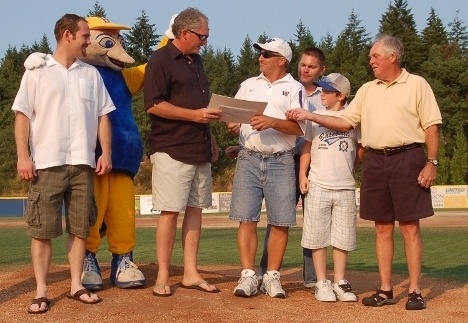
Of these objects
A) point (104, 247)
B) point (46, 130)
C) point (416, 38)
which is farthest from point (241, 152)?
point (416, 38)

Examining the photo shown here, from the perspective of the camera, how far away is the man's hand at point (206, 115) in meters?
6.38

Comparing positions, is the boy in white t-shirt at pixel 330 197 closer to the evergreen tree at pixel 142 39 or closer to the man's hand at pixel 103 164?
the man's hand at pixel 103 164

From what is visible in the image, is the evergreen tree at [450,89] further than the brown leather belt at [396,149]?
Yes

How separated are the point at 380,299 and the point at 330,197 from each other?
89 cm

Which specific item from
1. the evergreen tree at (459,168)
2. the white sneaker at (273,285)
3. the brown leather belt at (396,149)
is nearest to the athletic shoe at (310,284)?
the white sneaker at (273,285)

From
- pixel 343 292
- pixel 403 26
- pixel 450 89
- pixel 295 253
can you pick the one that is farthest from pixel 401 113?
pixel 403 26

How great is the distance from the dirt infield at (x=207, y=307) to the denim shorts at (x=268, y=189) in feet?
2.09

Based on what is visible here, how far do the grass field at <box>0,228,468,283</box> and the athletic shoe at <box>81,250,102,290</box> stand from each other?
12.5 feet

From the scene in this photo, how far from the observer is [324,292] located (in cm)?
668

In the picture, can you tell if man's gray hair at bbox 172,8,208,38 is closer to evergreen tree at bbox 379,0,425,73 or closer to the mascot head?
the mascot head

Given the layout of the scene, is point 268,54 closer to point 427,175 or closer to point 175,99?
point 175,99

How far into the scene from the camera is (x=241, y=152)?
22.9 feet

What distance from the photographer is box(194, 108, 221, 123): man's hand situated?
6379 millimetres

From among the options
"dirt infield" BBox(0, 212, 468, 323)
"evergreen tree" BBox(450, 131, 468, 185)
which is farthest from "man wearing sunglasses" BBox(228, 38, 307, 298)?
"evergreen tree" BBox(450, 131, 468, 185)
